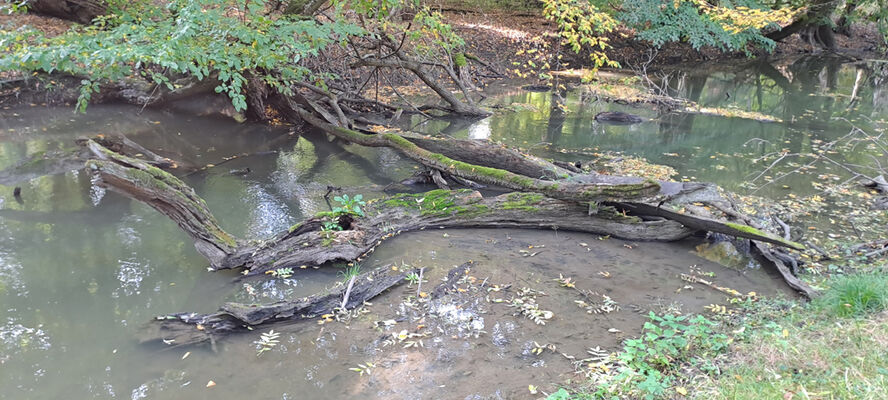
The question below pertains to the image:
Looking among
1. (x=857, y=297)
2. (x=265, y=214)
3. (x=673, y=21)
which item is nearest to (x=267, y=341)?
(x=265, y=214)

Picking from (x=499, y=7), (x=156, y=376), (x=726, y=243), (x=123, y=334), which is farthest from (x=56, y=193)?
Result: (x=499, y=7)

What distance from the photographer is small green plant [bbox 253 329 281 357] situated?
13.7 feet

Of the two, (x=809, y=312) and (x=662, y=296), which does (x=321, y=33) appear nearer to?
(x=662, y=296)

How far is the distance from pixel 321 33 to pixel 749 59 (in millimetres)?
26938

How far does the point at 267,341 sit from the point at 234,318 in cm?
36

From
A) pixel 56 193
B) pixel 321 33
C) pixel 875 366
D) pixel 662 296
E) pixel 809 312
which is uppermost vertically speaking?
pixel 321 33

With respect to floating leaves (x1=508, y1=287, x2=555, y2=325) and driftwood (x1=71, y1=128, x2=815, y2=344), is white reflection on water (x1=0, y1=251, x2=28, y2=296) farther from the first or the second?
floating leaves (x1=508, y1=287, x2=555, y2=325)

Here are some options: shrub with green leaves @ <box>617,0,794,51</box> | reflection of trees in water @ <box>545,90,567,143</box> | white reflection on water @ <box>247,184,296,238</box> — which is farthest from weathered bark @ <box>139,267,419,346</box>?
shrub with green leaves @ <box>617,0,794,51</box>

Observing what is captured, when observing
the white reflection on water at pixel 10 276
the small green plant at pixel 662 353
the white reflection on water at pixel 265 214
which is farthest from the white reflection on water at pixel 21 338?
the small green plant at pixel 662 353

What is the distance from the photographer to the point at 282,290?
5.17 m

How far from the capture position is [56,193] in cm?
741

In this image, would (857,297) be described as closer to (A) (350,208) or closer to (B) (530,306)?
(B) (530,306)

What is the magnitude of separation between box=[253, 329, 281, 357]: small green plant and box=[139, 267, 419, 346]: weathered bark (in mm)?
149

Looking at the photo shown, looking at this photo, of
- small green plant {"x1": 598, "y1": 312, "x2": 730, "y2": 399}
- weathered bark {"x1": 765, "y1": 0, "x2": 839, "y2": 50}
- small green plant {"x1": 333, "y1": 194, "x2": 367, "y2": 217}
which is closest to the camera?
small green plant {"x1": 598, "y1": 312, "x2": 730, "y2": 399}
